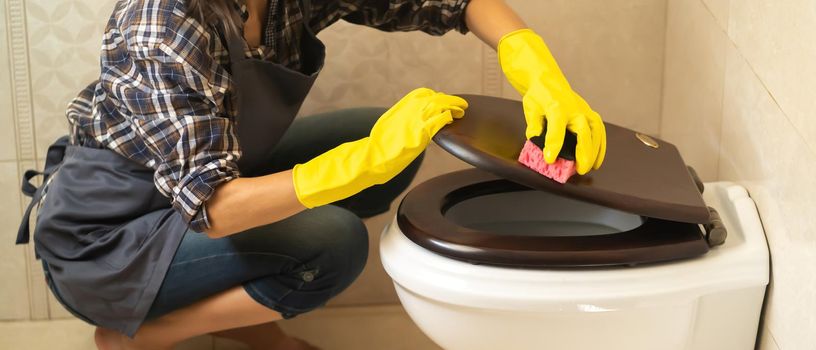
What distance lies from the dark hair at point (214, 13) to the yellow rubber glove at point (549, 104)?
1.33ft

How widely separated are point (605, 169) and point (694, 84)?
1.61 feet

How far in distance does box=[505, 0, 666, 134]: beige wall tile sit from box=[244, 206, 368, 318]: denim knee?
0.53 metres

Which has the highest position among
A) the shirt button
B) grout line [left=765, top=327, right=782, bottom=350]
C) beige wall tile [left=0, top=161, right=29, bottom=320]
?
grout line [left=765, top=327, right=782, bottom=350]

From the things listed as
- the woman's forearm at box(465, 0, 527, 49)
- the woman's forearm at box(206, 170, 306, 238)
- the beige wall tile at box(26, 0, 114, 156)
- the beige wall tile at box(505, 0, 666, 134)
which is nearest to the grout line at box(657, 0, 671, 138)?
the beige wall tile at box(505, 0, 666, 134)

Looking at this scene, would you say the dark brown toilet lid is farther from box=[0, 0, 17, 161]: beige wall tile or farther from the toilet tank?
box=[0, 0, 17, 161]: beige wall tile

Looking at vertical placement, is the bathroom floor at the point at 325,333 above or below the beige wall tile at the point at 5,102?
below

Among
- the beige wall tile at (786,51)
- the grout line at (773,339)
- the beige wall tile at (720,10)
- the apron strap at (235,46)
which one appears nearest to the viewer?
the beige wall tile at (786,51)

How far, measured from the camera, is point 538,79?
1.27 metres

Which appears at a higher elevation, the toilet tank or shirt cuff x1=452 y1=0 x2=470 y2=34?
shirt cuff x1=452 y1=0 x2=470 y2=34

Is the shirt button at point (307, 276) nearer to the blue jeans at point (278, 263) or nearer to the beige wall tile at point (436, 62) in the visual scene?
the blue jeans at point (278, 263)

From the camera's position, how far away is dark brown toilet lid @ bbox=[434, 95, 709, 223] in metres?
1.10

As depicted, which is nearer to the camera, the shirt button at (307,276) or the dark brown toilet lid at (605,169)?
the dark brown toilet lid at (605,169)

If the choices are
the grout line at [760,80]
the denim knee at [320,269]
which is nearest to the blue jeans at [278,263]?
the denim knee at [320,269]

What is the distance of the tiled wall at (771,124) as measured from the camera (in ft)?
3.51
